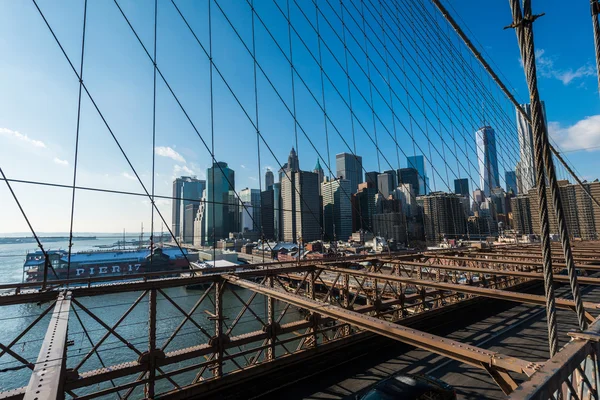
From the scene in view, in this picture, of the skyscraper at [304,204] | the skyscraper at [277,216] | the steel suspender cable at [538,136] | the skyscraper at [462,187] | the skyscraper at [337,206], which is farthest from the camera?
the skyscraper at [337,206]

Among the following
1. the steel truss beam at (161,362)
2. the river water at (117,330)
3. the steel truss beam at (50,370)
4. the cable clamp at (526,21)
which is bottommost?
the river water at (117,330)

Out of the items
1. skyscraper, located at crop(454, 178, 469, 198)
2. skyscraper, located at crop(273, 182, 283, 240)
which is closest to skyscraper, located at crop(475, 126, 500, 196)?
skyscraper, located at crop(454, 178, 469, 198)

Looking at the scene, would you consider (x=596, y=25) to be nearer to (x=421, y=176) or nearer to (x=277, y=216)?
(x=421, y=176)

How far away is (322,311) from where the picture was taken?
4.83m

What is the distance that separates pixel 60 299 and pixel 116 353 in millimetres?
22107

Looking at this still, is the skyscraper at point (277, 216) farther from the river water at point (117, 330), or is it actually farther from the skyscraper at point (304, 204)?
the river water at point (117, 330)

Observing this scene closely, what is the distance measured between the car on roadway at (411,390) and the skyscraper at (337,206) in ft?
119

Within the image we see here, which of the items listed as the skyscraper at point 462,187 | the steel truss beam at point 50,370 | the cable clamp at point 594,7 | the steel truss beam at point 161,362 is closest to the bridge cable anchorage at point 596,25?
the cable clamp at point 594,7

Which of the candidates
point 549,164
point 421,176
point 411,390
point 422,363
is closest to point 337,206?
point 421,176

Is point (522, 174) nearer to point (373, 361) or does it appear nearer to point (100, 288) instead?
point (373, 361)

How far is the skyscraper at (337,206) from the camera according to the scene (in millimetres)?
58856

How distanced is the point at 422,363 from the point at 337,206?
188ft

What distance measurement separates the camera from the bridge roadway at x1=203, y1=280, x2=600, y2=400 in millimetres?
6641

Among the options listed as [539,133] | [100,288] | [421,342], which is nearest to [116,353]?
[100,288]
